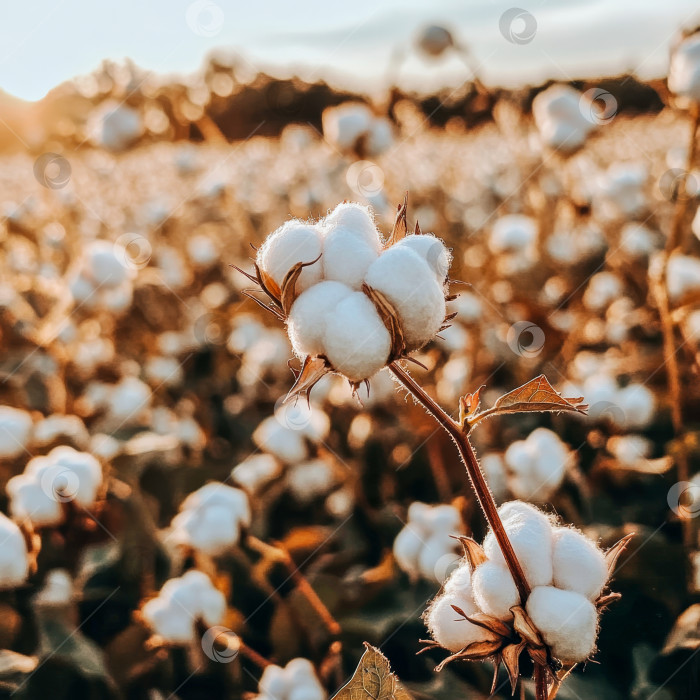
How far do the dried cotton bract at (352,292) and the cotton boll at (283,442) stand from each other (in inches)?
41.0

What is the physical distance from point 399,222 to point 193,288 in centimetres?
255

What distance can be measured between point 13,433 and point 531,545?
1312mm

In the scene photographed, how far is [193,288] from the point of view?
9.87ft

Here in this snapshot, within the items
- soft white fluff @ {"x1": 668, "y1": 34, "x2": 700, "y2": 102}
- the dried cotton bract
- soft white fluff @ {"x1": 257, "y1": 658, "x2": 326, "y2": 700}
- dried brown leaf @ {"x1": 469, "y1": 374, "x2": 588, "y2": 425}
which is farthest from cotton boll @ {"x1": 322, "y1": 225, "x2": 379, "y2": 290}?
soft white fluff @ {"x1": 668, "y1": 34, "x2": 700, "y2": 102}

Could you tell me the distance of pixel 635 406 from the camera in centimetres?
149

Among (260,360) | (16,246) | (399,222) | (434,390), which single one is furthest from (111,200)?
(399,222)

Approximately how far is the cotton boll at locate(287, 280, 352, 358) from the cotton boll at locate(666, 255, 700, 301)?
52.4 inches

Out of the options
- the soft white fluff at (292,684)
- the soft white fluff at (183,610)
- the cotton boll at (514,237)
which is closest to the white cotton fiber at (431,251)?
the soft white fluff at (292,684)

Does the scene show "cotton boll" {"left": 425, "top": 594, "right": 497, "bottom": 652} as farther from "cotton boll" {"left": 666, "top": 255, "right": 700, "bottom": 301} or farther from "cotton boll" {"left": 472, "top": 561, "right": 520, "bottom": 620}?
"cotton boll" {"left": 666, "top": 255, "right": 700, "bottom": 301}

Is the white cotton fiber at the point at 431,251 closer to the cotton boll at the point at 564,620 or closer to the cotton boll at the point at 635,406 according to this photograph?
the cotton boll at the point at 564,620

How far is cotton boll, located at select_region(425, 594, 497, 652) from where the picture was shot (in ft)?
1.93

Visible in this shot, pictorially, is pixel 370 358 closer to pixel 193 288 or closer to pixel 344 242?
pixel 344 242

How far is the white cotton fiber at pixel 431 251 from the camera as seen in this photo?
1.66ft

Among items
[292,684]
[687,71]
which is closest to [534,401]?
[292,684]
